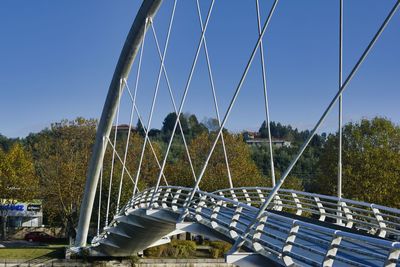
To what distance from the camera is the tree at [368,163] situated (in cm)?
5181

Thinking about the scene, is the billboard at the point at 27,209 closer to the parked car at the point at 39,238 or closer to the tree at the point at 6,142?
the parked car at the point at 39,238

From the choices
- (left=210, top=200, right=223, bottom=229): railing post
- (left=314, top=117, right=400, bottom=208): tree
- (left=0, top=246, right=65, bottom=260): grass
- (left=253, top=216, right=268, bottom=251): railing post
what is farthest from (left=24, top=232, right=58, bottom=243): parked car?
(left=253, top=216, right=268, bottom=251): railing post

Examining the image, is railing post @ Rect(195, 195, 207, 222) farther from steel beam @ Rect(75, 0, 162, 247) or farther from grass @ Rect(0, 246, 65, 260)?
grass @ Rect(0, 246, 65, 260)

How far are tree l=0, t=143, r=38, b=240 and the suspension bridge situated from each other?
71.9 feet

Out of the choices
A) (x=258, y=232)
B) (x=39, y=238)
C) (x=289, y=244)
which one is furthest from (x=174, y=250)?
(x=289, y=244)

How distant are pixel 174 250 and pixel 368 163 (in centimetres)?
1808

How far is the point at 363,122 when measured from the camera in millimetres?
58375

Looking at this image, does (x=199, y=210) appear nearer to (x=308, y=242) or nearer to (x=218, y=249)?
(x=308, y=242)

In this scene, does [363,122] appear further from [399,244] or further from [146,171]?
[399,244]

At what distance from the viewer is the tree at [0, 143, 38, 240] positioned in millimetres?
62219

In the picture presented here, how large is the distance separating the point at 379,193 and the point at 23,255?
2733cm

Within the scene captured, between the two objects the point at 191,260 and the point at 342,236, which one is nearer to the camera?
the point at 342,236

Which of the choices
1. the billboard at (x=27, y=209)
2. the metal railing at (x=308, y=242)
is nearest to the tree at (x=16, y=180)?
the billboard at (x=27, y=209)

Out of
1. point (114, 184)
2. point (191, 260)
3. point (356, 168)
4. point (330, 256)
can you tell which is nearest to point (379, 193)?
point (356, 168)
